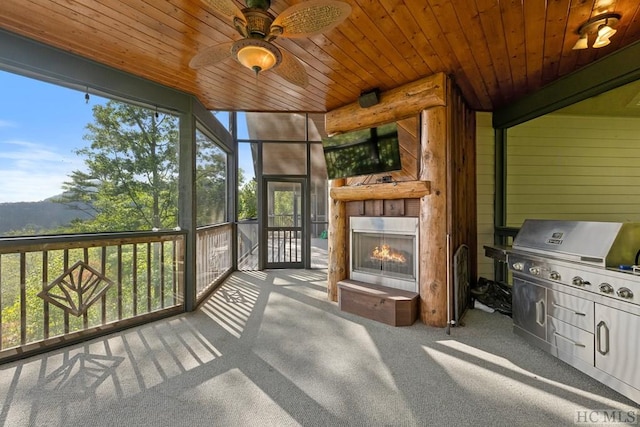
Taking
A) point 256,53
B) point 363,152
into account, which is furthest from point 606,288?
point 256,53

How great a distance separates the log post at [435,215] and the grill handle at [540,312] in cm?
77

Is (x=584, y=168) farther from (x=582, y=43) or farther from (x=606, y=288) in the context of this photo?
(x=606, y=288)

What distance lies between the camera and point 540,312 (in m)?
2.35

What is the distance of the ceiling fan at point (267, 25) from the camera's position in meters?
1.54

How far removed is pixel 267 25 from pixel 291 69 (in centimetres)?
34

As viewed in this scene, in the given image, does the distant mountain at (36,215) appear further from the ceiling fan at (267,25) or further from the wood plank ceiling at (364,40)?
the ceiling fan at (267,25)

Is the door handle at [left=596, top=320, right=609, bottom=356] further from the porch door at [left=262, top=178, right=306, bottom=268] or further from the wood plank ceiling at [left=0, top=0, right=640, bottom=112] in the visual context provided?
the porch door at [left=262, top=178, right=306, bottom=268]

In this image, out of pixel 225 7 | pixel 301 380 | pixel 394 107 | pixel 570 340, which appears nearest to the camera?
pixel 225 7

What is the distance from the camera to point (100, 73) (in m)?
2.69

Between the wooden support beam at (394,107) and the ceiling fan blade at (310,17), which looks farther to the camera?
the wooden support beam at (394,107)

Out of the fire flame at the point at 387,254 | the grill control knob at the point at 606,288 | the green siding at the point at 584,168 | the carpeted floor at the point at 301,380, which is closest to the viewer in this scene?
the carpeted floor at the point at 301,380

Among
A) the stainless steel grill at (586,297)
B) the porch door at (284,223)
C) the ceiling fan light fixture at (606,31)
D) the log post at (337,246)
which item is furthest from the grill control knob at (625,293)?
the porch door at (284,223)

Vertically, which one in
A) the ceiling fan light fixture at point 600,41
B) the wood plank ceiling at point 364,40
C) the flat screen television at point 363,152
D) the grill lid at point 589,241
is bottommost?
the grill lid at point 589,241

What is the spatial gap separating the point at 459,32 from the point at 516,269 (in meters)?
2.16
